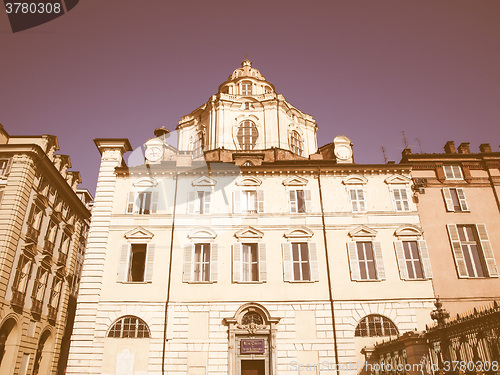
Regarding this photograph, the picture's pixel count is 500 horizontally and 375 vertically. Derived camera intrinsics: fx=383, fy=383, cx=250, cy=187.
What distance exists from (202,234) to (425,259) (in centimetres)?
1283

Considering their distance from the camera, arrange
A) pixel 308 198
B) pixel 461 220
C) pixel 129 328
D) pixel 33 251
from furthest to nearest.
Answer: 1. pixel 33 251
2. pixel 308 198
3. pixel 461 220
4. pixel 129 328

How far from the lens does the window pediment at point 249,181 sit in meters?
23.9

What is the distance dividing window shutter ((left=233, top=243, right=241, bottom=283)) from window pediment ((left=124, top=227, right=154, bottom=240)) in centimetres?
500

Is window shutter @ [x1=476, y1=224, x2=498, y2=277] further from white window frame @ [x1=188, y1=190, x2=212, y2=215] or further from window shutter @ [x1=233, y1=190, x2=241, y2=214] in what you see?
white window frame @ [x1=188, y1=190, x2=212, y2=215]

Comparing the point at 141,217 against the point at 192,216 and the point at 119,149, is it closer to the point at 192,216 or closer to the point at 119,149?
the point at 192,216

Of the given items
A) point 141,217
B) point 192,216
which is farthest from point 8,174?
point 192,216

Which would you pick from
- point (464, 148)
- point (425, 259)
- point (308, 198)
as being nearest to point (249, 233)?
point (308, 198)

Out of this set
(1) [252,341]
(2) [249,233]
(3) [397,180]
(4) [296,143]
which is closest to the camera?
(1) [252,341]

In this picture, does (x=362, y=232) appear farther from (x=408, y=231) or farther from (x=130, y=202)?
(x=130, y=202)

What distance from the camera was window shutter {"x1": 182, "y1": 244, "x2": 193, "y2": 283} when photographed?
21.2 meters

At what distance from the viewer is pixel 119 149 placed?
25328mm

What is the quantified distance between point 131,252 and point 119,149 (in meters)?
7.22

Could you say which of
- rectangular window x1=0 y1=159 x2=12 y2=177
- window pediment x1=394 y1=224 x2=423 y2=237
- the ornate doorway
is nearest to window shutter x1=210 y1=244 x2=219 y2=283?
the ornate doorway

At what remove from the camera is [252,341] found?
20000 mm
